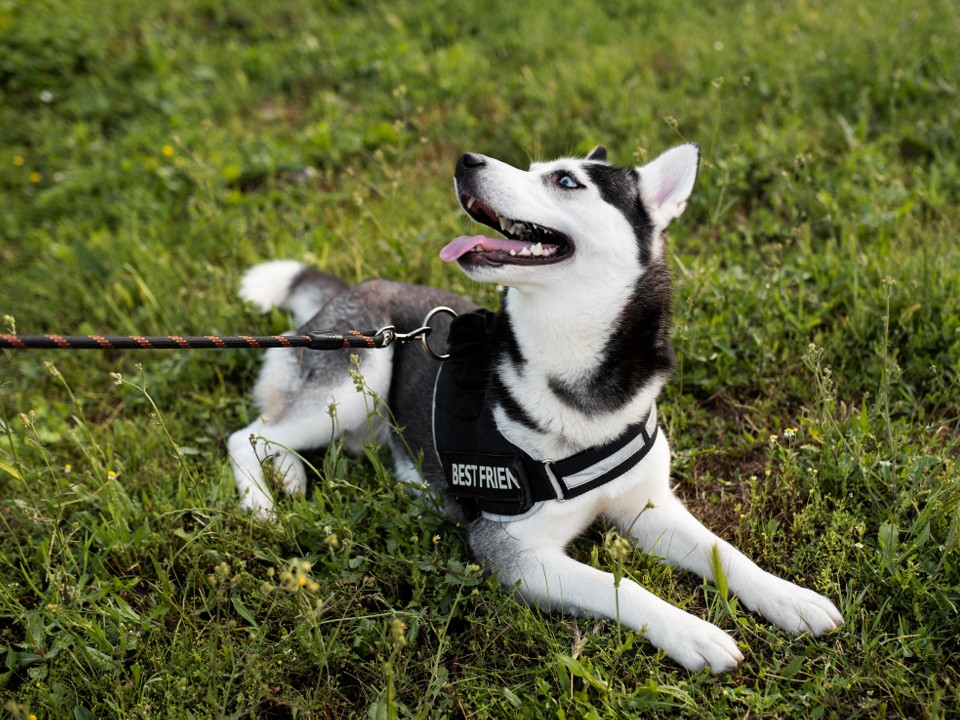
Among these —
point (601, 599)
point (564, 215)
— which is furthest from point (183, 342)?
point (601, 599)

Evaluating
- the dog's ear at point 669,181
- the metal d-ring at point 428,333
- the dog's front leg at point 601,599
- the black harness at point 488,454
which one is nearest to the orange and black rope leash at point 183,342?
the metal d-ring at point 428,333

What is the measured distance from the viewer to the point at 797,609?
2.39 meters

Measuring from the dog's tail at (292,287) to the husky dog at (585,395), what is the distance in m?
1.34

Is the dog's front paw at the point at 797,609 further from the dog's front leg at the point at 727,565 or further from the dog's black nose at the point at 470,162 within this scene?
the dog's black nose at the point at 470,162

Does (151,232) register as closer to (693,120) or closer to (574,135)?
(574,135)

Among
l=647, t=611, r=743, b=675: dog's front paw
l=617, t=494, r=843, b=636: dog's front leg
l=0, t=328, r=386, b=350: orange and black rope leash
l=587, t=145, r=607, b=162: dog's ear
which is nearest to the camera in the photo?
l=0, t=328, r=386, b=350: orange and black rope leash

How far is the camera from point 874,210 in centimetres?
401

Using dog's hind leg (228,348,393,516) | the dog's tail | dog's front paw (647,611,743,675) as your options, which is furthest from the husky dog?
the dog's tail

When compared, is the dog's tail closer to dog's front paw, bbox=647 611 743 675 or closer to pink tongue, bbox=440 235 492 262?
pink tongue, bbox=440 235 492 262

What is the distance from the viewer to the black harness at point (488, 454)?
253 cm

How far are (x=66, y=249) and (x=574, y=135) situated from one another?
329 cm

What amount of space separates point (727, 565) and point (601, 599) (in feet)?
1.57

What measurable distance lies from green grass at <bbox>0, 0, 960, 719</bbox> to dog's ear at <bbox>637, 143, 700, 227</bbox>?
2.51 feet

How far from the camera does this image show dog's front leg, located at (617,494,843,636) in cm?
238
